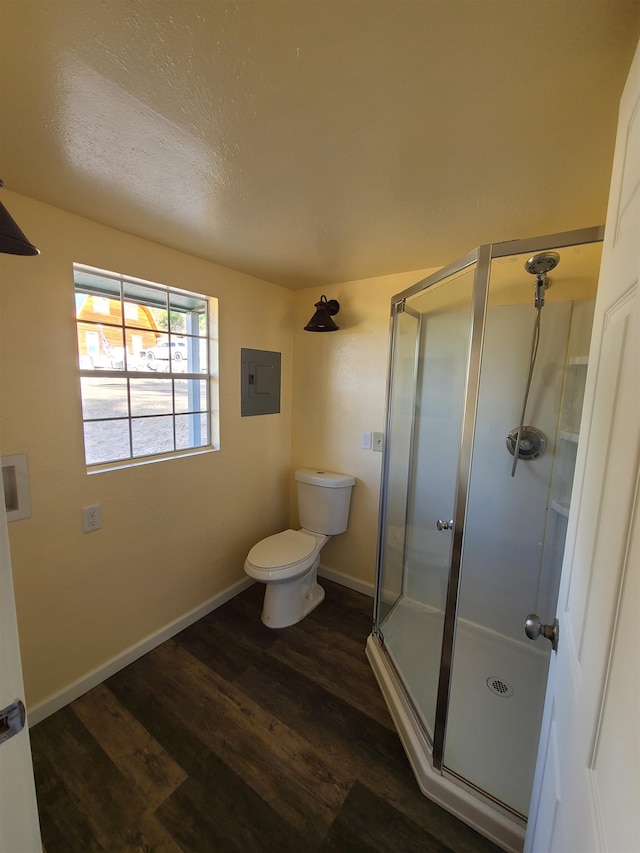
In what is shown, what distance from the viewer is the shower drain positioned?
5.31 ft

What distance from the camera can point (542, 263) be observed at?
144 centimetres

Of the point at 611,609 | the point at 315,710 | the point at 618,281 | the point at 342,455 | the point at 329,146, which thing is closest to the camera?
the point at 611,609

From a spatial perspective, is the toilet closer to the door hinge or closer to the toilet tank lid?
the toilet tank lid

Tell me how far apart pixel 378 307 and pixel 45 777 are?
2758 mm

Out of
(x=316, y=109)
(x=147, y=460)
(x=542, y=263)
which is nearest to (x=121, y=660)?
(x=147, y=460)

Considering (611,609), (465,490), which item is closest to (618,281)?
(611,609)

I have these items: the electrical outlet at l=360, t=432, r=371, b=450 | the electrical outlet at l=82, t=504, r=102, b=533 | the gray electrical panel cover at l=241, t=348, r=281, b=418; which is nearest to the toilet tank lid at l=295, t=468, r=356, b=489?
the electrical outlet at l=360, t=432, r=371, b=450

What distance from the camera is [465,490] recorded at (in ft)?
4.06

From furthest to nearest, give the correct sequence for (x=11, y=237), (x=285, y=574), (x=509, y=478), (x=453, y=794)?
(x=285, y=574)
(x=509, y=478)
(x=453, y=794)
(x=11, y=237)

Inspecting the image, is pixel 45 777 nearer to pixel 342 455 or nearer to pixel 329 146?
pixel 342 455

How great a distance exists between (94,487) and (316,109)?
5.61ft

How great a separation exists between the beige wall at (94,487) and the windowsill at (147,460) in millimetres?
27

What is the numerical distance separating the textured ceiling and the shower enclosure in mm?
296

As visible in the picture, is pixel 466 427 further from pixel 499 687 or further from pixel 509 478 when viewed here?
pixel 499 687
